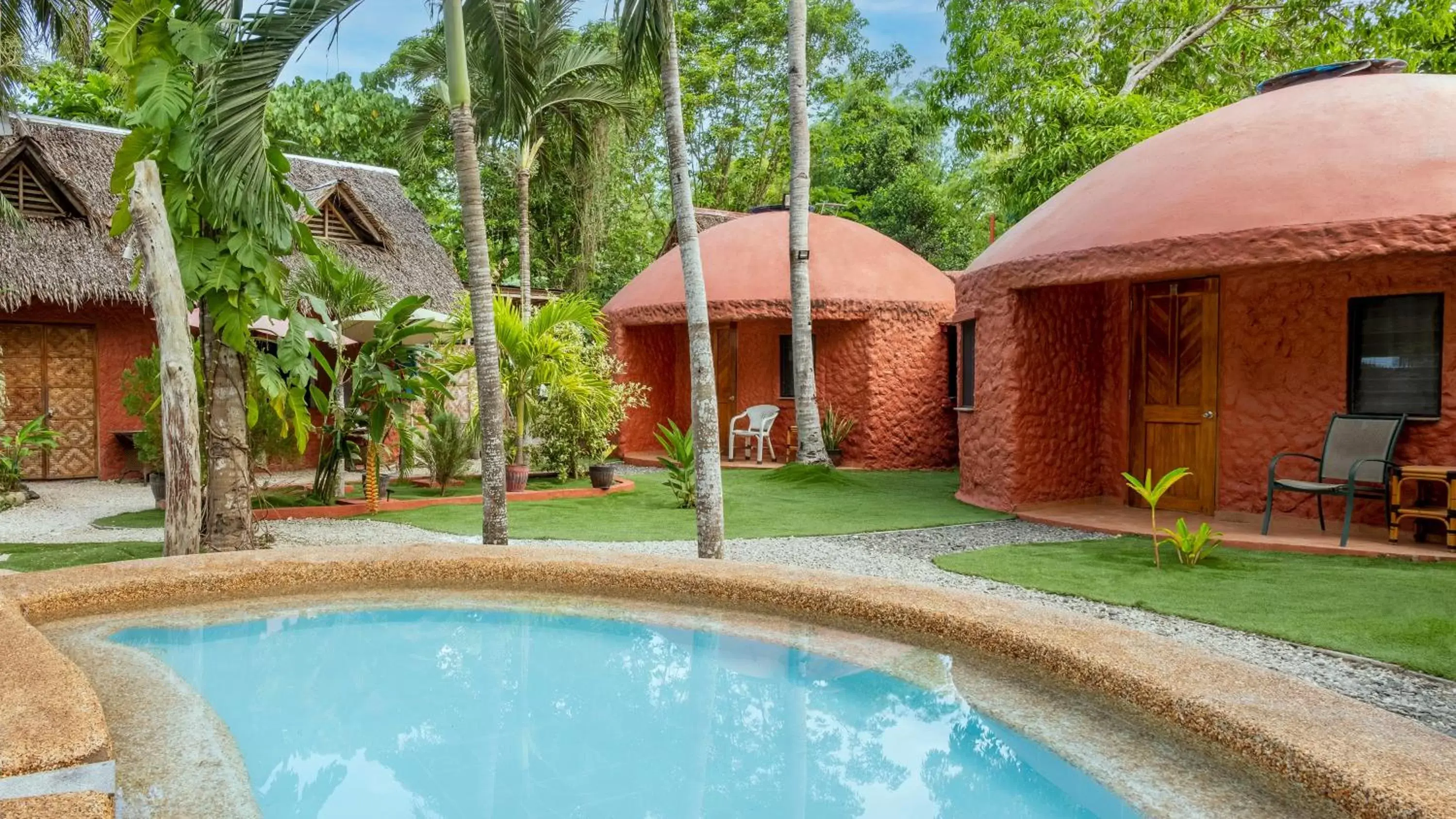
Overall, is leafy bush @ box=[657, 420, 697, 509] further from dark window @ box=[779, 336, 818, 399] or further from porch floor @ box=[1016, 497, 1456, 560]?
dark window @ box=[779, 336, 818, 399]

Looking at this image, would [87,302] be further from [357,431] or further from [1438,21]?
[1438,21]

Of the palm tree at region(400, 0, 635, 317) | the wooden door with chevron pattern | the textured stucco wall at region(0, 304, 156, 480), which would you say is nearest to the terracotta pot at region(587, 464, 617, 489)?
the palm tree at region(400, 0, 635, 317)

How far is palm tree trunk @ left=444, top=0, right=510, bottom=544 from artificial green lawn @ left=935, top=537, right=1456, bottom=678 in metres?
3.48

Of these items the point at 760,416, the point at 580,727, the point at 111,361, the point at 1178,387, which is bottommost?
the point at 580,727

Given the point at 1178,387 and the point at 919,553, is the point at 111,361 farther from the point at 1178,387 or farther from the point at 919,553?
the point at 1178,387

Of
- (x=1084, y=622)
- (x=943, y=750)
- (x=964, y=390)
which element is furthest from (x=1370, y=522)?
(x=943, y=750)

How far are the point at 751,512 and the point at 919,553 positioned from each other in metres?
2.77

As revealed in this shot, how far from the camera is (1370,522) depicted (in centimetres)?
879

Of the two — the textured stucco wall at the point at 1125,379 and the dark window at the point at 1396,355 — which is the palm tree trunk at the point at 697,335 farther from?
the dark window at the point at 1396,355

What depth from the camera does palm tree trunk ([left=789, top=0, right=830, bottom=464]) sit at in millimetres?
13648

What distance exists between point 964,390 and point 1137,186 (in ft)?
12.1

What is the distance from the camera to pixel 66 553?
7.69m

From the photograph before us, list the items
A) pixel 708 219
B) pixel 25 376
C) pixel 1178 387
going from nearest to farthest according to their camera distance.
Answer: pixel 1178 387, pixel 25 376, pixel 708 219

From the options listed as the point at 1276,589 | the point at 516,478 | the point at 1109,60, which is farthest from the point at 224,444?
the point at 1109,60
